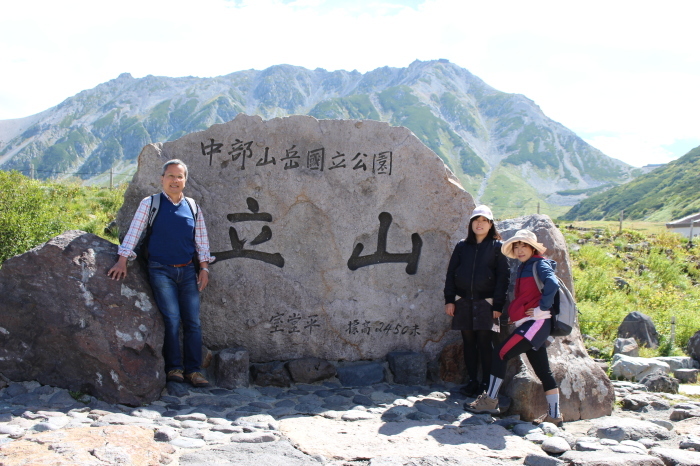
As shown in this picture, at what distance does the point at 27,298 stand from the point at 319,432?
309cm

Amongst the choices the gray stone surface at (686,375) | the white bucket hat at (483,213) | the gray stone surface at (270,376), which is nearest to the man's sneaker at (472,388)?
the white bucket hat at (483,213)

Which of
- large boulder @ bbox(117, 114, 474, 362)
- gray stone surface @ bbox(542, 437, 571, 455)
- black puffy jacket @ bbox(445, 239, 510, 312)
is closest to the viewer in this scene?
gray stone surface @ bbox(542, 437, 571, 455)

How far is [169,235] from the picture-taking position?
5.49 m

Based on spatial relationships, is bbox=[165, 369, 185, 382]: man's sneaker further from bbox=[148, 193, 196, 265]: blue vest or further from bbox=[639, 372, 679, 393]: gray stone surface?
bbox=[639, 372, 679, 393]: gray stone surface

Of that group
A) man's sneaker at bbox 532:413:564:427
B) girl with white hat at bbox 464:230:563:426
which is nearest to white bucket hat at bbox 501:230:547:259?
girl with white hat at bbox 464:230:563:426

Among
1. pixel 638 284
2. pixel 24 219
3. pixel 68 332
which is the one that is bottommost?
pixel 638 284

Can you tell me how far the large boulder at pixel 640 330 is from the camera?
32.3 feet

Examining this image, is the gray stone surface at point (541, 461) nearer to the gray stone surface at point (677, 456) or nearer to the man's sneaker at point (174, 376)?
the gray stone surface at point (677, 456)

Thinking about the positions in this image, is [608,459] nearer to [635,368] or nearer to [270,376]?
[270,376]

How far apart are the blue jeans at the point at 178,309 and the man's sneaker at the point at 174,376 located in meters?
0.05

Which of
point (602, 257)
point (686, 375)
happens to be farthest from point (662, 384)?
point (602, 257)

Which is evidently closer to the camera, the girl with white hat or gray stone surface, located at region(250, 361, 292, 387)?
the girl with white hat

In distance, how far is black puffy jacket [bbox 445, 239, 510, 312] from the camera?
561 centimetres

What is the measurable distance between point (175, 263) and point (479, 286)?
3.22 meters
